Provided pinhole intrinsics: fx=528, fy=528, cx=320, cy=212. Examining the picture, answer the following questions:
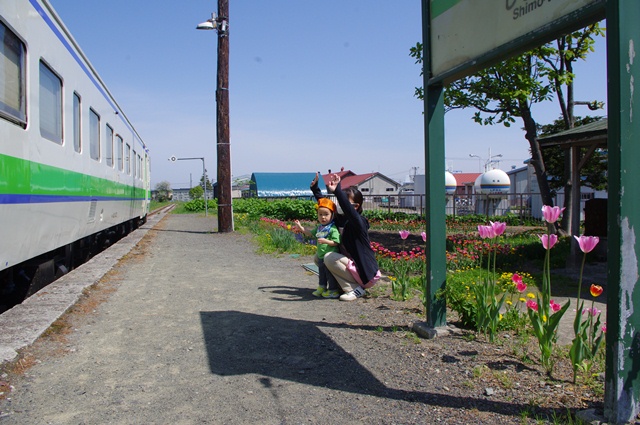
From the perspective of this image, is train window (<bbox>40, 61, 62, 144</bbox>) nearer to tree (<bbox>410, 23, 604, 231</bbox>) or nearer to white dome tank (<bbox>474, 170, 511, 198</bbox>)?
tree (<bbox>410, 23, 604, 231</bbox>)

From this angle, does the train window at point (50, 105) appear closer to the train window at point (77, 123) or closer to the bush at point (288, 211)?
the train window at point (77, 123)

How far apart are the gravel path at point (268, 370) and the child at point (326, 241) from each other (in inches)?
9.5

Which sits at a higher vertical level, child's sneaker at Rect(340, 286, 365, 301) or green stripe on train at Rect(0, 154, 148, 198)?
green stripe on train at Rect(0, 154, 148, 198)

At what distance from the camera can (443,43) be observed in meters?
4.09

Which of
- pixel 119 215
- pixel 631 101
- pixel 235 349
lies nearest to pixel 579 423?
pixel 631 101

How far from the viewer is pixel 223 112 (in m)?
15.2

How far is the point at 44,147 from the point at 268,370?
Answer: 313 cm

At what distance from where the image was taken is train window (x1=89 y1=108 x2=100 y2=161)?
794 cm

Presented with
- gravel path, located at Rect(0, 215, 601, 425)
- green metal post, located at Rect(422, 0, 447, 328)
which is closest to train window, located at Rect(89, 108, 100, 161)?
gravel path, located at Rect(0, 215, 601, 425)

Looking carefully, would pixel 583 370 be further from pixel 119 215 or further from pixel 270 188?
pixel 270 188

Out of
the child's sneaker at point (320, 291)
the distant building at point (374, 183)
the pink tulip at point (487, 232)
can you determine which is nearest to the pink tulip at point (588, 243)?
the pink tulip at point (487, 232)

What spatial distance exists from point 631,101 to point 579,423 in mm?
1584

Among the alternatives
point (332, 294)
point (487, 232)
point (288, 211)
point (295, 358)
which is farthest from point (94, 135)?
point (288, 211)

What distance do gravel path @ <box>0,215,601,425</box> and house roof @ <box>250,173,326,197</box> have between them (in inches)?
1630
